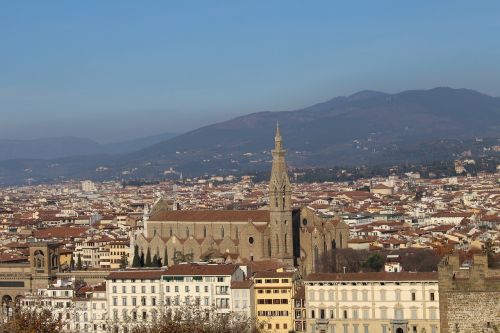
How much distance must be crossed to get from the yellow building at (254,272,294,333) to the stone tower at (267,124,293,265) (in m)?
14.5

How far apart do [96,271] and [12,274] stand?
400 cm

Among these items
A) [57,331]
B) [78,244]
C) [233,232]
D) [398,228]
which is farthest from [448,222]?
[57,331]

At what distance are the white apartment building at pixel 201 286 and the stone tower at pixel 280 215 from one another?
14.3 meters

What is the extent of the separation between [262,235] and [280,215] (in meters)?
1.36

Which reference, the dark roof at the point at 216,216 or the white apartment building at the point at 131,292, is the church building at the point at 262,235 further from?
the white apartment building at the point at 131,292

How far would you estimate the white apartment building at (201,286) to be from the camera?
48.5 metres

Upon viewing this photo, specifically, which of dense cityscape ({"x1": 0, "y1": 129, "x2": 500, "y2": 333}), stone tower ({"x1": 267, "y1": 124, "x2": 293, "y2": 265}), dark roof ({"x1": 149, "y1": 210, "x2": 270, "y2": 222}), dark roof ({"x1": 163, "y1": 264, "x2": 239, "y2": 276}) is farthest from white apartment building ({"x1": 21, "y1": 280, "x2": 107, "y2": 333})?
dark roof ({"x1": 149, "y1": 210, "x2": 270, "y2": 222})

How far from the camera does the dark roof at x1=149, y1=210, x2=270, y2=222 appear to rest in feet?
219

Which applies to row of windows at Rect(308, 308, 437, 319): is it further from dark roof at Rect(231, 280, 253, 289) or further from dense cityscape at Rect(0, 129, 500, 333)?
dark roof at Rect(231, 280, 253, 289)

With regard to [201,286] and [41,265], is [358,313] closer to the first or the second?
[201,286]

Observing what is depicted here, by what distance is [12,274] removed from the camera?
61.1 meters

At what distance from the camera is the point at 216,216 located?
224 feet

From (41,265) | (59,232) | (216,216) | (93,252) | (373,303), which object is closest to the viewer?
(373,303)

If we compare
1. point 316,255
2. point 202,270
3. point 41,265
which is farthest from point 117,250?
point 202,270
